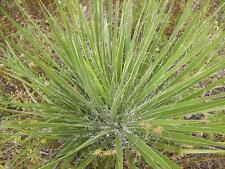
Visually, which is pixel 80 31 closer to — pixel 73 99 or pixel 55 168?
pixel 73 99

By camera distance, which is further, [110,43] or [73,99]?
[110,43]

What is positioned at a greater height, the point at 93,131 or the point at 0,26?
the point at 0,26

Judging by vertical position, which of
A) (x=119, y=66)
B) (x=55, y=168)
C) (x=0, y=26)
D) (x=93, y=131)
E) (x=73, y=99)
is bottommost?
(x=55, y=168)

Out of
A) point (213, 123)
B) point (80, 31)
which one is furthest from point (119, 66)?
point (213, 123)

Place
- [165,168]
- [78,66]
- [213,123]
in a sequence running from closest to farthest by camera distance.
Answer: [165,168], [213,123], [78,66]

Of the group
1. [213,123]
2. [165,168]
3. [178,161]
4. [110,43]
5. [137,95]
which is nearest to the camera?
[165,168]

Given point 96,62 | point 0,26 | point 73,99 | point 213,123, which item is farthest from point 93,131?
point 0,26

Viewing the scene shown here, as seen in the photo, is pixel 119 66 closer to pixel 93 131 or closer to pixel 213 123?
pixel 93 131

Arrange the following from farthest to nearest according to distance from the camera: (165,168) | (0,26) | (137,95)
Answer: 1. (0,26)
2. (137,95)
3. (165,168)

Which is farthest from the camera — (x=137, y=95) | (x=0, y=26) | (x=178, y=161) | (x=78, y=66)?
(x=0, y=26)
